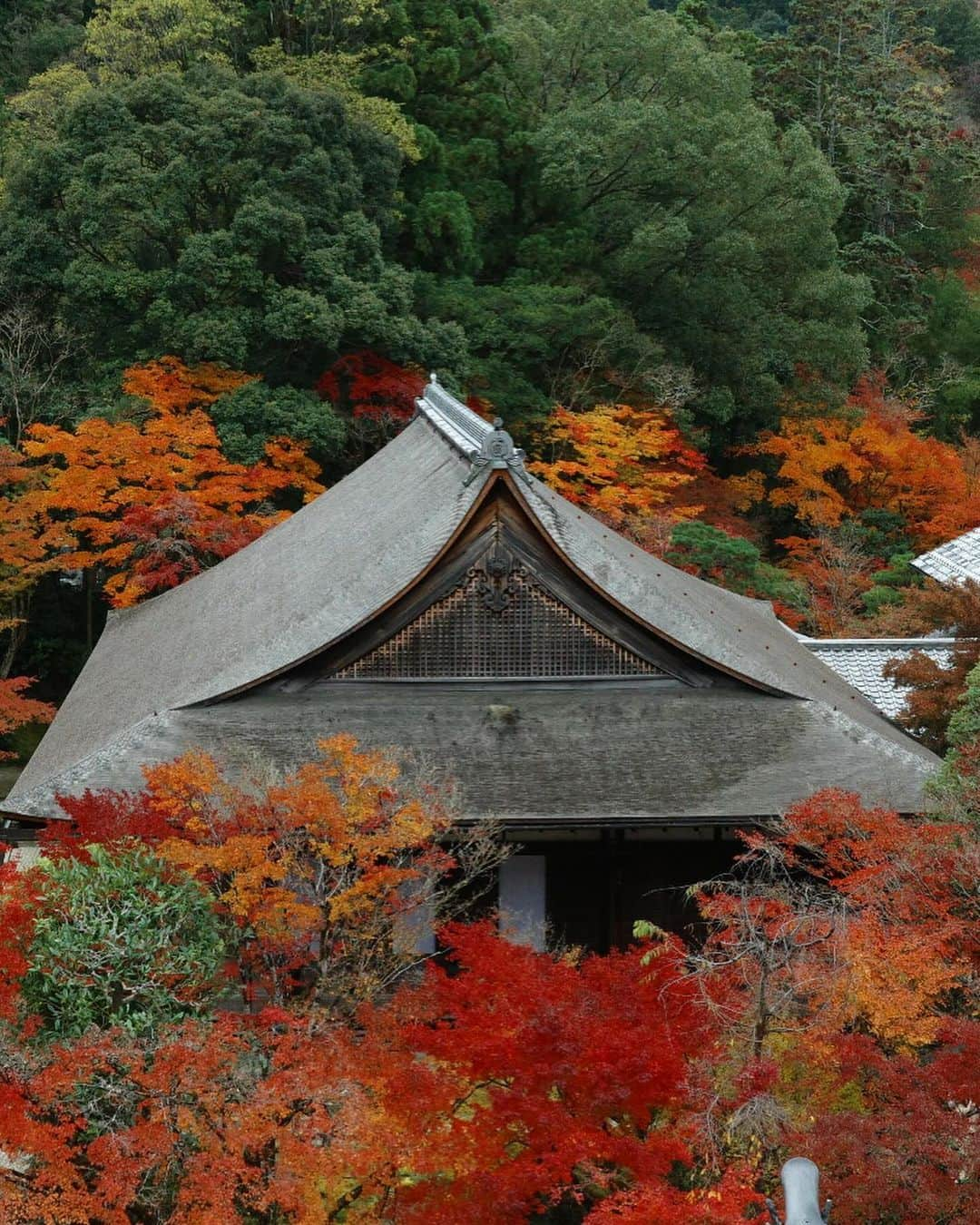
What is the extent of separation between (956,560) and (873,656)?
2553 millimetres

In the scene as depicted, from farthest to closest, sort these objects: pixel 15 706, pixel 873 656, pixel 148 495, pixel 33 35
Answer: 1. pixel 33 35
2. pixel 148 495
3. pixel 873 656
4. pixel 15 706

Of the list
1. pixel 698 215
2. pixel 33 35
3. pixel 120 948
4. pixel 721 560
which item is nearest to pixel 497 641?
pixel 120 948

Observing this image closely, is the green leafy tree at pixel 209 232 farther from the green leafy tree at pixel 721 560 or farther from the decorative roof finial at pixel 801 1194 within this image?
the decorative roof finial at pixel 801 1194

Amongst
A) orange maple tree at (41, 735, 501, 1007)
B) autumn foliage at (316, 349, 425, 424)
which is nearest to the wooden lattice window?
orange maple tree at (41, 735, 501, 1007)

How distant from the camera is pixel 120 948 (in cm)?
1094

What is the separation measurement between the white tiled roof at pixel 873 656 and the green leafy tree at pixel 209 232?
10956mm

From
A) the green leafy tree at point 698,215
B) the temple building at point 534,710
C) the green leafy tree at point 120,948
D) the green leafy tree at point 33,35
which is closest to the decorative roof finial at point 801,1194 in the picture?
the green leafy tree at point 120,948

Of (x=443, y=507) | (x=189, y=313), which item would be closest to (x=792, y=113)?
(x=189, y=313)

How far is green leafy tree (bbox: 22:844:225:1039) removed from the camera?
1082 centimetres

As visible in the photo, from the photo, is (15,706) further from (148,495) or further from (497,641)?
(497,641)

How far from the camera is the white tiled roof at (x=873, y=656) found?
23.4 meters

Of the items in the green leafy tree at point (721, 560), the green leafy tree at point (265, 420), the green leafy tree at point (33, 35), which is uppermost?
the green leafy tree at point (33, 35)

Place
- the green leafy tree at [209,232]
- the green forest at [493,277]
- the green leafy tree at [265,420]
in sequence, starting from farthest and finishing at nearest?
the green leafy tree at [209,232] < the green forest at [493,277] < the green leafy tree at [265,420]

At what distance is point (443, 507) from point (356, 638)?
5.56ft
